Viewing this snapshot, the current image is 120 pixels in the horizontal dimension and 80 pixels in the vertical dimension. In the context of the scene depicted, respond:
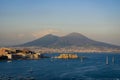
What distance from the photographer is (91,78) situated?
156 ft

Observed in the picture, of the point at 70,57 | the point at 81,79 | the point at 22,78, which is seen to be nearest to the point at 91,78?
the point at 81,79

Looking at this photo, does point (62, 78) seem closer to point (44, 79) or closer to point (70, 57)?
point (44, 79)

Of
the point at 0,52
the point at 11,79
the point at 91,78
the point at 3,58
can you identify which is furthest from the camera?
the point at 0,52

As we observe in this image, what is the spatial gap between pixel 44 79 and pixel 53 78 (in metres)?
1.74

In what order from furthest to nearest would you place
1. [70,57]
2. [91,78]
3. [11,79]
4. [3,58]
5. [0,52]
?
[70,57] → [0,52] → [3,58] → [91,78] → [11,79]

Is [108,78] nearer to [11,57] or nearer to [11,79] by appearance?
[11,79]

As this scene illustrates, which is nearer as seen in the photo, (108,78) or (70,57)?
(108,78)

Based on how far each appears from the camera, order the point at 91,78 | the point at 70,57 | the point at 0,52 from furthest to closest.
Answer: the point at 70,57, the point at 0,52, the point at 91,78

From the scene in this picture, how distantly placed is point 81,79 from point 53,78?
13.0 ft

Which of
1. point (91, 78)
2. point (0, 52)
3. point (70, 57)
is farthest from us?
point (70, 57)

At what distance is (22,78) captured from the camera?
45.8 m

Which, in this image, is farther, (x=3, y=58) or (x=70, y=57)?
(x=70, y=57)

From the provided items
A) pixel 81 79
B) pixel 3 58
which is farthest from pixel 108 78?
pixel 3 58

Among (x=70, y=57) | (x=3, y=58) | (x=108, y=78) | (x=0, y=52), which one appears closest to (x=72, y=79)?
(x=108, y=78)
